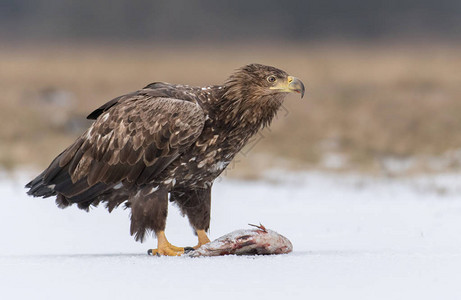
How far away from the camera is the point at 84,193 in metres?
8.78

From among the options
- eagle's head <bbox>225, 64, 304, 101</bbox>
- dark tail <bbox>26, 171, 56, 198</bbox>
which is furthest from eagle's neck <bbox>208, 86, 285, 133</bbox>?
dark tail <bbox>26, 171, 56, 198</bbox>

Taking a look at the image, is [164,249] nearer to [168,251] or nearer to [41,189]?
[168,251]

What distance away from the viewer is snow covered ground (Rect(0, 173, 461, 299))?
6.77 m

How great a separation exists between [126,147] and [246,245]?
1348 millimetres

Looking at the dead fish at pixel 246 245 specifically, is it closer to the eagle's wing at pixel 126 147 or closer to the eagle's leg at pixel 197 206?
the eagle's leg at pixel 197 206

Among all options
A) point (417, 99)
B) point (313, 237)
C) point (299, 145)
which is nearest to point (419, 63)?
point (417, 99)

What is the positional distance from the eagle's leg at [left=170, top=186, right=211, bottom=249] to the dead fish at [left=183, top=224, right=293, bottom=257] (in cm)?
67

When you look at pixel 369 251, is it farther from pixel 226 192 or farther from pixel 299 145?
pixel 299 145

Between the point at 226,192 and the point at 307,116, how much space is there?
12.8 meters

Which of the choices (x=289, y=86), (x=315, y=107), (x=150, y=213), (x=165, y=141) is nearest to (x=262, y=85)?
(x=289, y=86)

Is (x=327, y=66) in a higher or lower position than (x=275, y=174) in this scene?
higher

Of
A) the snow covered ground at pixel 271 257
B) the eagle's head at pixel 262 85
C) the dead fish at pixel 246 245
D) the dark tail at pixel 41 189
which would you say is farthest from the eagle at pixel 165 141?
the snow covered ground at pixel 271 257

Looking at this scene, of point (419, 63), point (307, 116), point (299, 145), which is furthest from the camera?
point (419, 63)

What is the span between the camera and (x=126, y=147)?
337 inches
